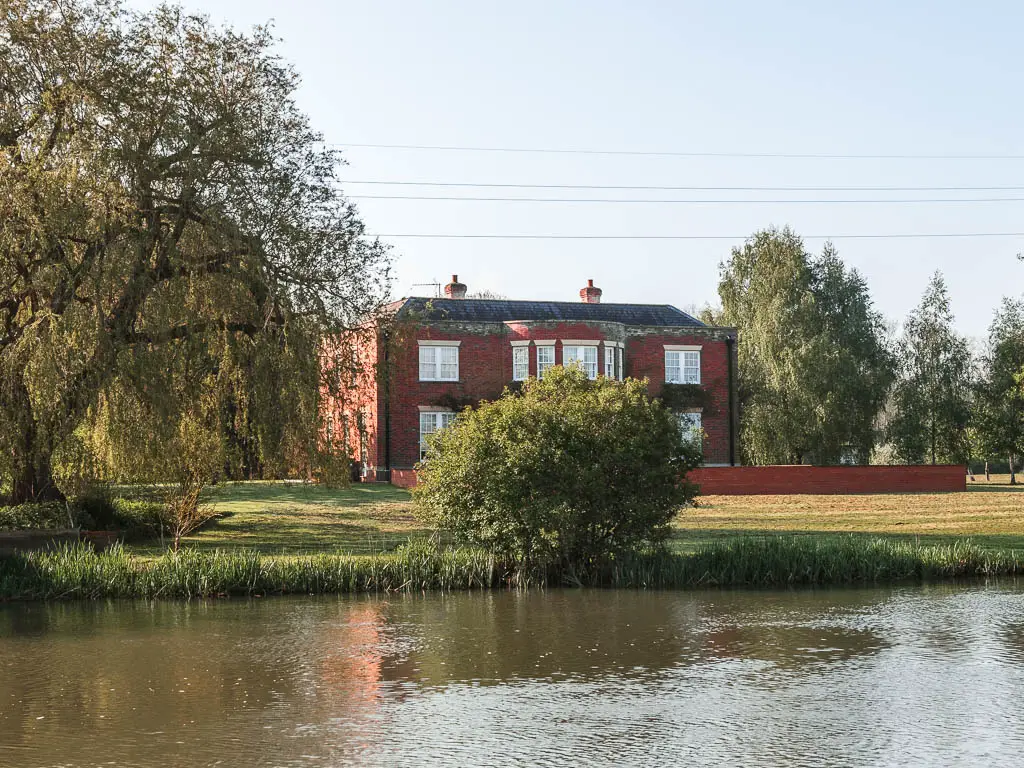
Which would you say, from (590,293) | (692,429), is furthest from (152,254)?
(590,293)

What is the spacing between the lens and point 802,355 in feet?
172

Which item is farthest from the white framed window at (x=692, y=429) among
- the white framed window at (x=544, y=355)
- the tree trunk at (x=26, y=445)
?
the tree trunk at (x=26, y=445)

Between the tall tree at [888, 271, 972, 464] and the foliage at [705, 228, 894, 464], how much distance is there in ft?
3.55

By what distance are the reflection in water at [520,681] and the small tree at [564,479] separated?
170 centimetres

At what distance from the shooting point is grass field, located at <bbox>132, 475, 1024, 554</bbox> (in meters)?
25.9

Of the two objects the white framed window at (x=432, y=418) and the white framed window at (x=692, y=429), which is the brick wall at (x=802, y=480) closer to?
the white framed window at (x=692, y=429)

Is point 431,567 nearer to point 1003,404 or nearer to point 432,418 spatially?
point 432,418

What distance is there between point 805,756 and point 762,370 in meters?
46.2

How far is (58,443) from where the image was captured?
2228cm

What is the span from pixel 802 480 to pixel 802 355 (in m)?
12.7

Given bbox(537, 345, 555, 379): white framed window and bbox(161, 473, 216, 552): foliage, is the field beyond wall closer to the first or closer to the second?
bbox(161, 473, 216, 552): foliage

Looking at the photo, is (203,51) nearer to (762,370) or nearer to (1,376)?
(1,376)

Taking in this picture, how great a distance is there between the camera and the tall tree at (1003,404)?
173 ft

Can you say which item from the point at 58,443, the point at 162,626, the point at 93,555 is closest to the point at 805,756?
the point at 162,626
